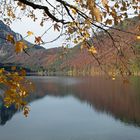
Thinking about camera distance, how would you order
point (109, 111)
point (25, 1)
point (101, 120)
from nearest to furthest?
point (25, 1), point (101, 120), point (109, 111)

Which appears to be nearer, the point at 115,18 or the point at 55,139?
the point at 115,18

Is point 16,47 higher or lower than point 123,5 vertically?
lower

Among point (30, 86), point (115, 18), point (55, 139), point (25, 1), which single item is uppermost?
point (25, 1)

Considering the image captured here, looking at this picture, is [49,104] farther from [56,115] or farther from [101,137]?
[101,137]

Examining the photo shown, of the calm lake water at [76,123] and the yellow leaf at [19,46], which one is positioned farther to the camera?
the calm lake water at [76,123]

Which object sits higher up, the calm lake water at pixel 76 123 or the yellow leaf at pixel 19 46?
the yellow leaf at pixel 19 46

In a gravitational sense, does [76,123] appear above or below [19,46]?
below

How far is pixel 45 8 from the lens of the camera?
4719mm

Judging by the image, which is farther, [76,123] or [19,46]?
[76,123]

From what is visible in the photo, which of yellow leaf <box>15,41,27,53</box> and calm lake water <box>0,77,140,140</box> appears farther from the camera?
calm lake water <box>0,77,140,140</box>

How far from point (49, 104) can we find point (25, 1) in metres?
45.9

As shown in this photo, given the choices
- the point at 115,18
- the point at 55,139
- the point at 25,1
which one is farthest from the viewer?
the point at 55,139

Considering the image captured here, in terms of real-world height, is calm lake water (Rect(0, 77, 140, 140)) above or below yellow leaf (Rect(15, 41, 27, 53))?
below

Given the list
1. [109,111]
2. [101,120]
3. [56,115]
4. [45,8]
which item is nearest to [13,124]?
[56,115]
